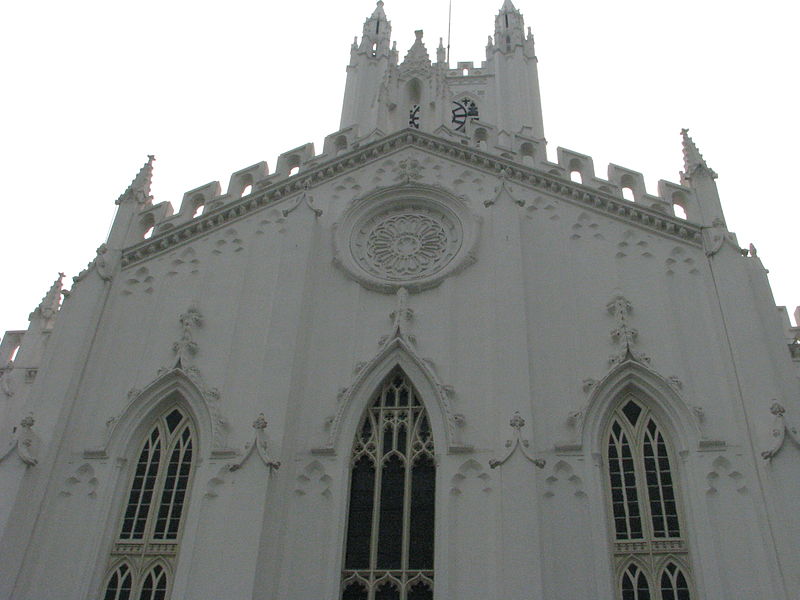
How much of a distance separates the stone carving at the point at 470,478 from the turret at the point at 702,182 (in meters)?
8.19

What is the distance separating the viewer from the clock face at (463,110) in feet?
128

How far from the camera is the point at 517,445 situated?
1491 cm

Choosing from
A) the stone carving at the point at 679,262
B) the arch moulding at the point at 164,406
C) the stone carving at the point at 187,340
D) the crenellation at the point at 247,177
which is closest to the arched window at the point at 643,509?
the stone carving at the point at 679,262

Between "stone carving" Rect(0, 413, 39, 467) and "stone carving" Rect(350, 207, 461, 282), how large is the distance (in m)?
8.36

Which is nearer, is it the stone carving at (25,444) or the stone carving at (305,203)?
the stone carving at (25,444)

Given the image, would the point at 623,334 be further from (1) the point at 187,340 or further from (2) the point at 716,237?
(1) the point at 187,340

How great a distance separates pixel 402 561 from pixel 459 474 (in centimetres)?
202

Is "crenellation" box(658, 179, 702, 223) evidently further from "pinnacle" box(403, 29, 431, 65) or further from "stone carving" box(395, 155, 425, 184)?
"pinnacle" box(403, 29, 431, 65)

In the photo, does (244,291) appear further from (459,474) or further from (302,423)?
(459,474)

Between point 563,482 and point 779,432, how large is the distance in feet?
13.3

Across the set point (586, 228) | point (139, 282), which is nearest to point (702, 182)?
point (586, 228)

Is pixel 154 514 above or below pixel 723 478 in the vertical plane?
below

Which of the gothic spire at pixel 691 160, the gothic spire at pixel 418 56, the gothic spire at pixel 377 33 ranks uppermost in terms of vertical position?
the gothic spire at pixel 377 33

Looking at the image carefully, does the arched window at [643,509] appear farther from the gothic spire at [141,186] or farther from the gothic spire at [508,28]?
the gothic spire at [508,28]
